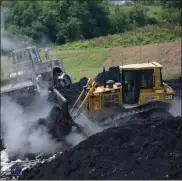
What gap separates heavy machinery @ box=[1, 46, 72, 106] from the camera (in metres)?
22.8

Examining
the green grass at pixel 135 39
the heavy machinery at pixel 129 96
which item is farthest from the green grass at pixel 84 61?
the heavy machinery at pixel 129 96

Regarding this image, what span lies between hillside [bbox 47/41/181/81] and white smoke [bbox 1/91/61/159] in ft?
29.6

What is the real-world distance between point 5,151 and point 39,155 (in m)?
1.23

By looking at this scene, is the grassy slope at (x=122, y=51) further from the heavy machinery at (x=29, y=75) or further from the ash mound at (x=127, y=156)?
the ash mound at (x=127, y=156)

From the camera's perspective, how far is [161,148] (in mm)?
12852

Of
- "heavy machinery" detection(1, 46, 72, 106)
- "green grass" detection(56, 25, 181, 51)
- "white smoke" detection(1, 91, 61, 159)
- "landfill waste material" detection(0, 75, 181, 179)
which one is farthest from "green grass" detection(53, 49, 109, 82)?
"landfill waste material" detection(0, 75, 181, 179)

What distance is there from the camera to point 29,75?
2384cm

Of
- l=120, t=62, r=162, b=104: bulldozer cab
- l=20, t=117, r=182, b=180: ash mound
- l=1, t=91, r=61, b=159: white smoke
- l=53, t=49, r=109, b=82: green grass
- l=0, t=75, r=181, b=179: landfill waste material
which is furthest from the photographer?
l=53, t=49, r=109, b=82: green grass

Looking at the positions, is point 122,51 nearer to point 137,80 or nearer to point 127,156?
point 137,80

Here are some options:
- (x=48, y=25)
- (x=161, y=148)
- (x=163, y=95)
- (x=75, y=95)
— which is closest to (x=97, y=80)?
(x=75, y=95)

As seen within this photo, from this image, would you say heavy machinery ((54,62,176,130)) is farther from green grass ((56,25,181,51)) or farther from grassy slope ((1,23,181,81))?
green grass ((56,25,181,51))

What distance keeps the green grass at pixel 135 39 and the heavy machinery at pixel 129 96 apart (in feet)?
64.1

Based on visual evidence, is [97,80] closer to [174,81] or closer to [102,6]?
[174,81]

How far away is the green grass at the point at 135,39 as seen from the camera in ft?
123
